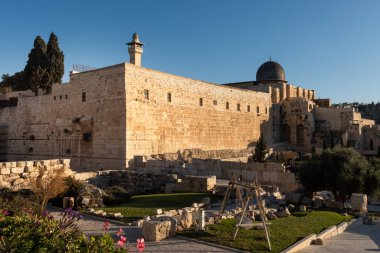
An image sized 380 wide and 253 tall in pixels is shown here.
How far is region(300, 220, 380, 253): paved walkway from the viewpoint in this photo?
7.36m

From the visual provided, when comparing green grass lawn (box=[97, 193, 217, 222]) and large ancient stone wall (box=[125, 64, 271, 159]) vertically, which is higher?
large ancient stone wall (box=[125, 64, 271, 159])

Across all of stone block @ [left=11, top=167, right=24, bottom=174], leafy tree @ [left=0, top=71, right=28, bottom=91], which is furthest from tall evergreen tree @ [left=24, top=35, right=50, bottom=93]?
stone block @ [left=11, top=167, right=24, bottom=174]

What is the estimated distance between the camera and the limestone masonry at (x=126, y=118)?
58.8 ft

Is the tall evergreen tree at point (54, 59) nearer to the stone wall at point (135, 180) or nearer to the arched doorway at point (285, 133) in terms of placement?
the stone wall at point (135, 180)

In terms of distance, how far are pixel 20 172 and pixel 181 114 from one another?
1067cm

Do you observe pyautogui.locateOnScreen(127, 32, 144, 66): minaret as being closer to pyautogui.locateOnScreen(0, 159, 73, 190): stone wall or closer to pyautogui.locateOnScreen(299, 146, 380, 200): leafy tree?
pyautogui.locateOnScreen(0, 159, 73, 190): stone wall

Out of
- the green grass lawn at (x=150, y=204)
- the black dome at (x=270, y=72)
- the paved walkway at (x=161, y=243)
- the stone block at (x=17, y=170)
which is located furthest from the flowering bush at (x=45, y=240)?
the black dome at (x=270, y=72)

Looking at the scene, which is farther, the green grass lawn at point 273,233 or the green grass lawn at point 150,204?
the green grass lawn at point 150,204

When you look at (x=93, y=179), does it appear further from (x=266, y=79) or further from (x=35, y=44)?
(x=266, y=79)

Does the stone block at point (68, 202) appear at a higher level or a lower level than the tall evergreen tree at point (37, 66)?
lower

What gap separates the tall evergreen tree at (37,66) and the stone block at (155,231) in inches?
1006

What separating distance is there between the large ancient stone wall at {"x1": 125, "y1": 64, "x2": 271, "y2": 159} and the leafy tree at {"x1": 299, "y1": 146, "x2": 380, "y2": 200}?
853 centimetres

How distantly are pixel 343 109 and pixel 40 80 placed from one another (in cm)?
2672

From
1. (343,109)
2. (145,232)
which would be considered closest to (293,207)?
(145,232)
